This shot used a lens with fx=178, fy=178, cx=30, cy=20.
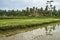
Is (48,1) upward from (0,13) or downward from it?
upward

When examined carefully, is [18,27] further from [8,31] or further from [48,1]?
[48,1]

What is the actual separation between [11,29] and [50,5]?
85.0m

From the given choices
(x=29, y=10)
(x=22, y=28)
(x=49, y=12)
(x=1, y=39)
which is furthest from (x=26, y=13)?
(x=1, y=39)

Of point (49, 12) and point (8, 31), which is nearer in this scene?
point (8, 31)

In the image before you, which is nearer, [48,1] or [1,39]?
[1,39]

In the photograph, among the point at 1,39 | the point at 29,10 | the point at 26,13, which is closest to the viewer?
the point at 1,39

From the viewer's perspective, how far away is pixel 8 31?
21.6 metres

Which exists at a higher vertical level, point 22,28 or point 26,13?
point 22,28

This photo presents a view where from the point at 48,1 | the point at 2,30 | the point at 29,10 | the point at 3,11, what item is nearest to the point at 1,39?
the point at 2,30

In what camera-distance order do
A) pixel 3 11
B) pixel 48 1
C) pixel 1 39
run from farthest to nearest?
1. pixel 3 11
2. pixel 48 1
3. pixel 1 39

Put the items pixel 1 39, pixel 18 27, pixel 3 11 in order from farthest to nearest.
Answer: pixel 3 11
pixel 18 27
pixel 1 39

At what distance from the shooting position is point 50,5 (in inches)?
4171

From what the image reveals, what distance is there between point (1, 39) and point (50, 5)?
9122 centimetres

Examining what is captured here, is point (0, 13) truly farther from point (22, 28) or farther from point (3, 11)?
point (22, 28)
